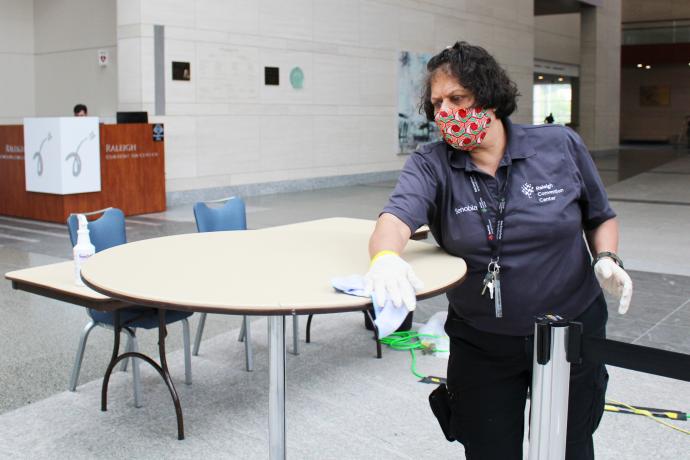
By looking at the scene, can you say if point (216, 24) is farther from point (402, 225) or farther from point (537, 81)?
point (537, 81)

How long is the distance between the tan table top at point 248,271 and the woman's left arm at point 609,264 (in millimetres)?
409

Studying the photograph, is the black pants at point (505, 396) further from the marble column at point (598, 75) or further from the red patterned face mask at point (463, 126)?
the marble column at point (598, 75)

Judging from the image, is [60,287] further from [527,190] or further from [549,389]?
[549,389]

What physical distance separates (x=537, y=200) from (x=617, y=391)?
7.42ft

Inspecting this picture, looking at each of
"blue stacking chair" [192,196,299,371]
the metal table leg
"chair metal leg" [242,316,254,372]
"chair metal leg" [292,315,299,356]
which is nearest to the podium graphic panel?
"blue stacking chair" [192,196,299,371]

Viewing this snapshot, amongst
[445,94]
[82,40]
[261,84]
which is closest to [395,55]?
[261,84]

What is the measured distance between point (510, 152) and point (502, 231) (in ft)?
0.80

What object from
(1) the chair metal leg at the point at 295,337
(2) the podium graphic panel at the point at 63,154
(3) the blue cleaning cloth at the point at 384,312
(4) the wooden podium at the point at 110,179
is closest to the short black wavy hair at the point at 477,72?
(3) the blue cleaning cloth at the point at 384,312

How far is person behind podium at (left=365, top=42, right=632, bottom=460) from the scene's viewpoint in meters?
2.22

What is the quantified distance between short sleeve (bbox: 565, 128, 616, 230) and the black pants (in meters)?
0.28

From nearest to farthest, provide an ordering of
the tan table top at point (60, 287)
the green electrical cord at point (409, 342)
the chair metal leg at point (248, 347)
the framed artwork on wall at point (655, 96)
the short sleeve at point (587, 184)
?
the short sleeve at point (587, 184)
the tan table top at point (60, 287)
the chair metal leg at point (248, 347)
the green electrical cord at point (409, 342)
the framed artwork on wall at point (655, 96)

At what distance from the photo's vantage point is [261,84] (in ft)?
45.1

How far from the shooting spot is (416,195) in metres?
2.23

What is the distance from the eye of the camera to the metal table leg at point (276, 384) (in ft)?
8.11
